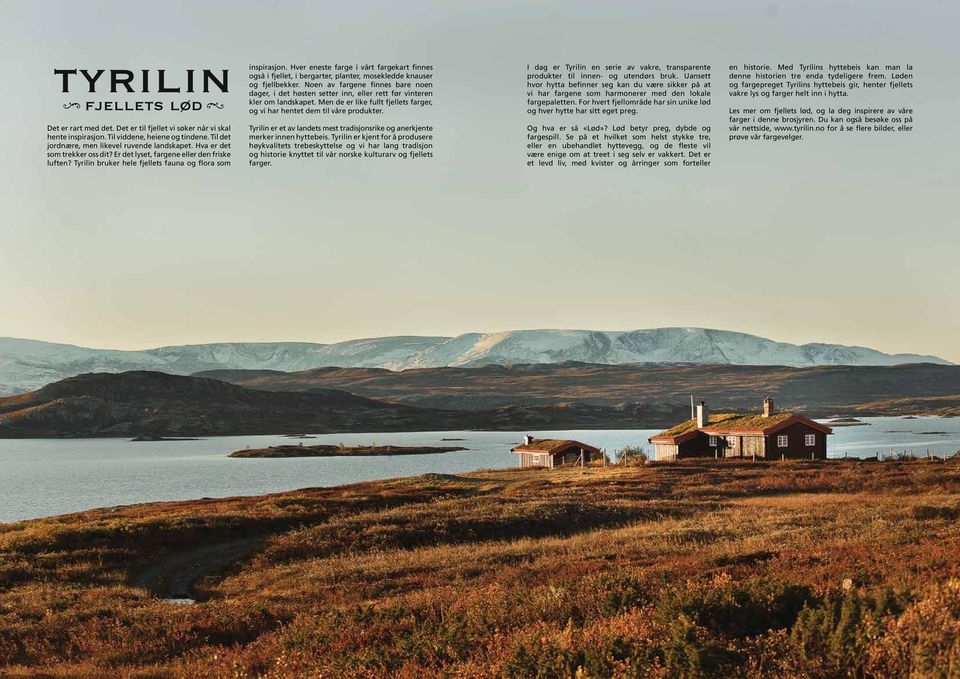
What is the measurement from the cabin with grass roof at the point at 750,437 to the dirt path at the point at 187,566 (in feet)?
176

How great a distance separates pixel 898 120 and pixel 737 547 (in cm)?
2627

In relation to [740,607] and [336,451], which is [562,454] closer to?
[740,607]

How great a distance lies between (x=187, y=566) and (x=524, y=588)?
19.8 metres

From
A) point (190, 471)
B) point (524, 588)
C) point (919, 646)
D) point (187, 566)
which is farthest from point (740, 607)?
point (190, 471)

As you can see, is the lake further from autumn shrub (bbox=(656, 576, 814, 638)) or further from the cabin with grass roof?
autumn shrub (bbox=(656, 576, 814, 638))

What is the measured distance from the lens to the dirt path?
31.7m

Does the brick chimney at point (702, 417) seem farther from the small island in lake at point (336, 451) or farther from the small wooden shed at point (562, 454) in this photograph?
the small island in lake at point (336, 451)

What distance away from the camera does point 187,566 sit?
3612 centimetres

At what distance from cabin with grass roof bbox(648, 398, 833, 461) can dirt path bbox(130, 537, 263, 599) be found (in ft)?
176

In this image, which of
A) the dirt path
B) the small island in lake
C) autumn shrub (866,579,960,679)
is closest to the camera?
autumn shrub (866,579,960,679)

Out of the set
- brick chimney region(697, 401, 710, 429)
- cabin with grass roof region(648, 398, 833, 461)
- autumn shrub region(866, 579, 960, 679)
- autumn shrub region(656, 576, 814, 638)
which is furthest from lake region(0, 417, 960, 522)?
autumn shrub region(866, 579, 960, 679)

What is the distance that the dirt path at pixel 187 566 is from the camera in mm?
31672

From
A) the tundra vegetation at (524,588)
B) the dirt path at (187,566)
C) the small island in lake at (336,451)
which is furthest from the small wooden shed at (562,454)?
the small island in lake at (336,451)

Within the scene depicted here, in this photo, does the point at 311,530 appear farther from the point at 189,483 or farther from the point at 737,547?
the point at 189,483
